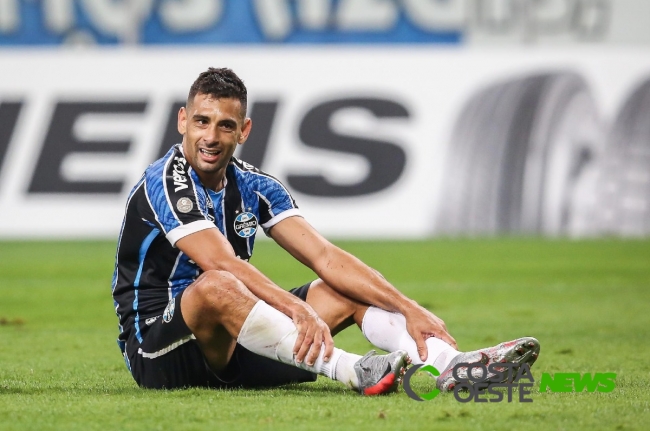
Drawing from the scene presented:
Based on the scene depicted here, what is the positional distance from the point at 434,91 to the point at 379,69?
1001mm

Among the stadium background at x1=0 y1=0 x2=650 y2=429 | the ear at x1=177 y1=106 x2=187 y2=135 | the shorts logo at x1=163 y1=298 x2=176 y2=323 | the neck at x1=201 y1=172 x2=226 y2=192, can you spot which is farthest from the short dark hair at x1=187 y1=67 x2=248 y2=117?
the stadium background at x1=0 y1=0 x2=650 y2=429

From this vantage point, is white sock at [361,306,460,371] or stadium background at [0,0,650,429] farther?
stadium background at [0,0,650,429]

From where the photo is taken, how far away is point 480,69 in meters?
17.8

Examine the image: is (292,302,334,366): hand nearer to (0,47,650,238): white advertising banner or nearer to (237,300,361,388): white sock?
(237,300,361,388): white sock

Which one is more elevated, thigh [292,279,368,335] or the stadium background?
the stadium background

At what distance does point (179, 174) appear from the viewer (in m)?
4.95

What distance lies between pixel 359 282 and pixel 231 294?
740 millimetres

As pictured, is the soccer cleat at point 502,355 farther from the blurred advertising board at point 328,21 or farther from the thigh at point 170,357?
the blurred advertising board at point 328,21

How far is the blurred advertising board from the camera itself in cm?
2138

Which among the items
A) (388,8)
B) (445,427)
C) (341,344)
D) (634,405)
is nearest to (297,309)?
(445,427)

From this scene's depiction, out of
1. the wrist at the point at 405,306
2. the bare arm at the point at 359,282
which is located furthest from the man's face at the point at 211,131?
the wrist at the point at 405,306

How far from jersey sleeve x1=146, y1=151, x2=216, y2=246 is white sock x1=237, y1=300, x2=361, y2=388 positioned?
0.48 m


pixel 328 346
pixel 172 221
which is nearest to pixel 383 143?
pixel 172 221

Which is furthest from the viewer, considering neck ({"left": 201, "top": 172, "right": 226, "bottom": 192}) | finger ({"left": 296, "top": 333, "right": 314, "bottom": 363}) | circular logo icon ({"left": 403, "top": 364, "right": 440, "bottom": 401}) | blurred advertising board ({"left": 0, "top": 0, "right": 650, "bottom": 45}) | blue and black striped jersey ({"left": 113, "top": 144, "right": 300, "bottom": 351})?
blurred advertising board ({"left": 0, "top": 0, "right": 650, "bottom": 45})
